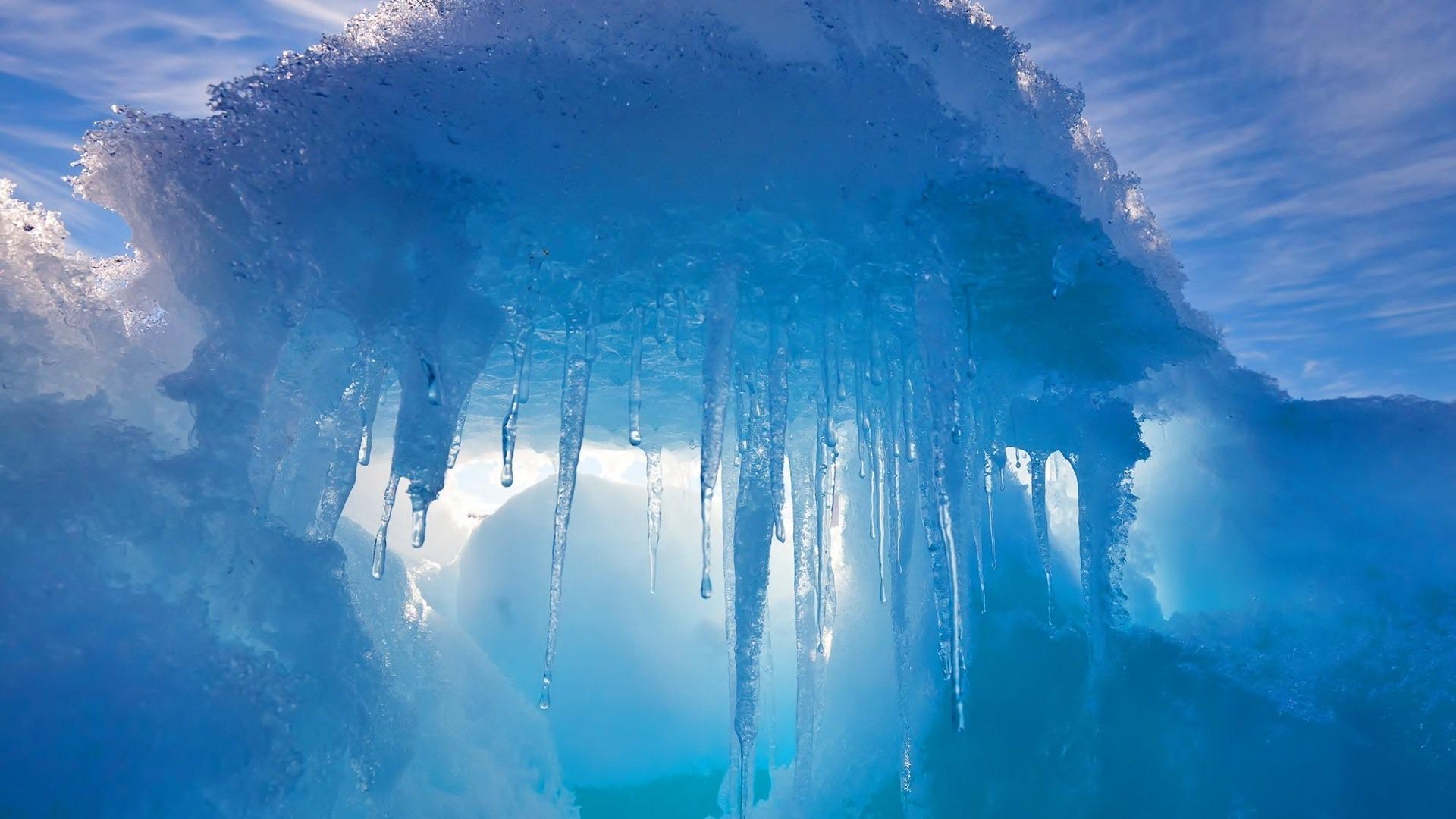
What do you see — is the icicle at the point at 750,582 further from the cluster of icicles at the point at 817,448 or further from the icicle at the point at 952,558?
the icicle at the point at 952,558

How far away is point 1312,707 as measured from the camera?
6285mm

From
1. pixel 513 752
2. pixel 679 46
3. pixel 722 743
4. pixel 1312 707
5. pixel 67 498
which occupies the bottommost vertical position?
pixel 722 743

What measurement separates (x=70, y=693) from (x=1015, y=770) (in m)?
6.45

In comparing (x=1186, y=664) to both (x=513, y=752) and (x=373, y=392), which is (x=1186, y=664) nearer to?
(x=513, y=752)

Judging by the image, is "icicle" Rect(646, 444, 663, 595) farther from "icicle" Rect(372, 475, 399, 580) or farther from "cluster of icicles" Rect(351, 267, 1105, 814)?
"icicle" Rect(372, 475, 399, 580)

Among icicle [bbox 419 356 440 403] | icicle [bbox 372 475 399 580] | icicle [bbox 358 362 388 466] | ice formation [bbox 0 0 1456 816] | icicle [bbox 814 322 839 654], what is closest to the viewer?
ice formation [bbox 0 0 1456 816]

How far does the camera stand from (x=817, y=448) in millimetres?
5824

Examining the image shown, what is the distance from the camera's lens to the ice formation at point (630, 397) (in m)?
4.34

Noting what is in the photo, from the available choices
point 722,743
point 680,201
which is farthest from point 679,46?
point 722,743

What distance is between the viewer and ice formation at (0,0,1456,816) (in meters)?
4.34

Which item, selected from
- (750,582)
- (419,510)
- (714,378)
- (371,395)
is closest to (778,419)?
(714,378)

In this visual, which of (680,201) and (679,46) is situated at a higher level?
(679,46)

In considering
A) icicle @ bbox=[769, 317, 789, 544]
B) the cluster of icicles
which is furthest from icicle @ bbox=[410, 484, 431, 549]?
icicle @ bbox=[769, 317, 789, 544]

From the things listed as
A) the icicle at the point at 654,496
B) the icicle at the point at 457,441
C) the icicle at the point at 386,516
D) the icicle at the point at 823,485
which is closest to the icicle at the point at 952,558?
the icicle at the point at 823,485
